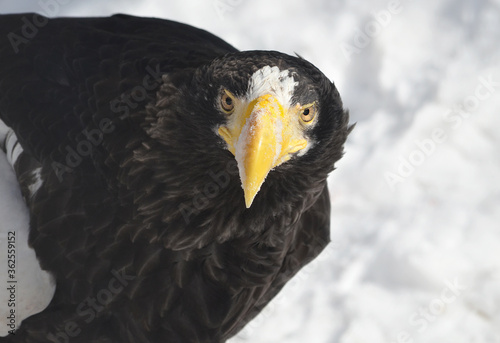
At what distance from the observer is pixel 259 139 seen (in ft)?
6.79

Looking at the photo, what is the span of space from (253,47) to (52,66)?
183 cm

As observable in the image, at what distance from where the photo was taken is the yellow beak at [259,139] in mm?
2076

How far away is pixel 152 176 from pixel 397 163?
209 centimetres

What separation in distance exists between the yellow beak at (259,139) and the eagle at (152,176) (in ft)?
0.05

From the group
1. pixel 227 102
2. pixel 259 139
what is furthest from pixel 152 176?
pixel 259 139

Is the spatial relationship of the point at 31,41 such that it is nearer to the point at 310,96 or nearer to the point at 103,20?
the point at 103,20

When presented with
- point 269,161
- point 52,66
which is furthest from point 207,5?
point 269,161

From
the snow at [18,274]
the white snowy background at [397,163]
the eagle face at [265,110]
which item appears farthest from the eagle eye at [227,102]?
the white snowy background at [397,163]

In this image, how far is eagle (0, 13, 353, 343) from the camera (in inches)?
90.5

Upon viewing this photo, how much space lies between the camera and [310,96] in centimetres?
222

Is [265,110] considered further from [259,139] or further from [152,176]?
[152,176]

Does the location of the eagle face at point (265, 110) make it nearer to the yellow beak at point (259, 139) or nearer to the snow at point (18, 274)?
the yellow beak at point (259, 139)

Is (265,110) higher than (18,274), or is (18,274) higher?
(265,110)

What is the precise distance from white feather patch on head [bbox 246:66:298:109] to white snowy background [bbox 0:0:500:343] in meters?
1.88
